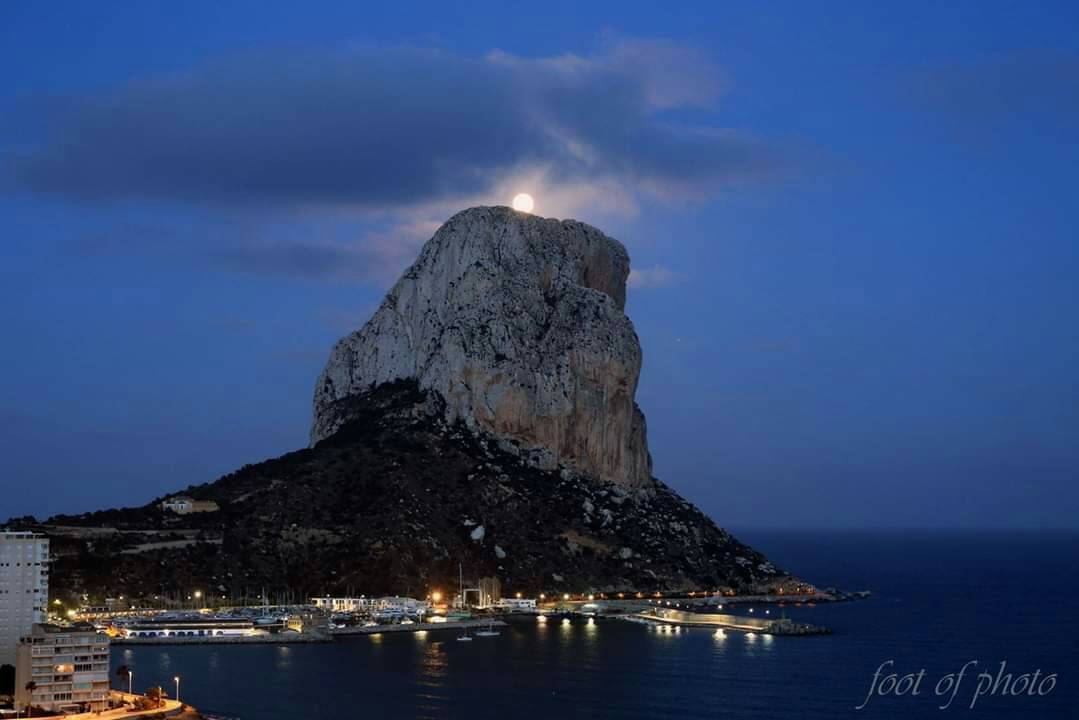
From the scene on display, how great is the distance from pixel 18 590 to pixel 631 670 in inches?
1320

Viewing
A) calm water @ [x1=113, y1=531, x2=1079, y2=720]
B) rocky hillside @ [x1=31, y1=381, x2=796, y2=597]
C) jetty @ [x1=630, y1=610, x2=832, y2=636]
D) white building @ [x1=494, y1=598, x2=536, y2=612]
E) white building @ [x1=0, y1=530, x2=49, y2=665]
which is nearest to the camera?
calm water @ [x1=113, y1=531, x2=1079, y2=720]

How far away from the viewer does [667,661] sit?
87062 millimetres

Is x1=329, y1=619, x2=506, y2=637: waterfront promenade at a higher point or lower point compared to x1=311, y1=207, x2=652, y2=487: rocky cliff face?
lower

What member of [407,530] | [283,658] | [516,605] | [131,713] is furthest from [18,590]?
[516,605]

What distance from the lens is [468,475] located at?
13012 cm

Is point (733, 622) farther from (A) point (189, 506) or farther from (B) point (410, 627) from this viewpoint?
(A) point (189, 506)

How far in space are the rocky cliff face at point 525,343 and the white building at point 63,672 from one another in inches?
2692

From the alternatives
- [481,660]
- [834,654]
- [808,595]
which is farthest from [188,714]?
[808,595]

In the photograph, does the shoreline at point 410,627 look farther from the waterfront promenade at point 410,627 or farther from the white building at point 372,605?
the white building at point 372,605

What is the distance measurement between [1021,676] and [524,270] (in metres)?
69.5

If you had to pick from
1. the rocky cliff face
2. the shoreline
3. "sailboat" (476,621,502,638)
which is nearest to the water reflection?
the shoreline

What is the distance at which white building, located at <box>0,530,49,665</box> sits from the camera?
7812cm

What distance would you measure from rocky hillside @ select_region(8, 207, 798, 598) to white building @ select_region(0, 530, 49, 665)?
2857 cm

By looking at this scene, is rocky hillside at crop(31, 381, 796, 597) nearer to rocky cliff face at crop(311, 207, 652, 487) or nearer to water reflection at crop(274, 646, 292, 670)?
rocky cliff face at crop(311, 207, 652, 487)
